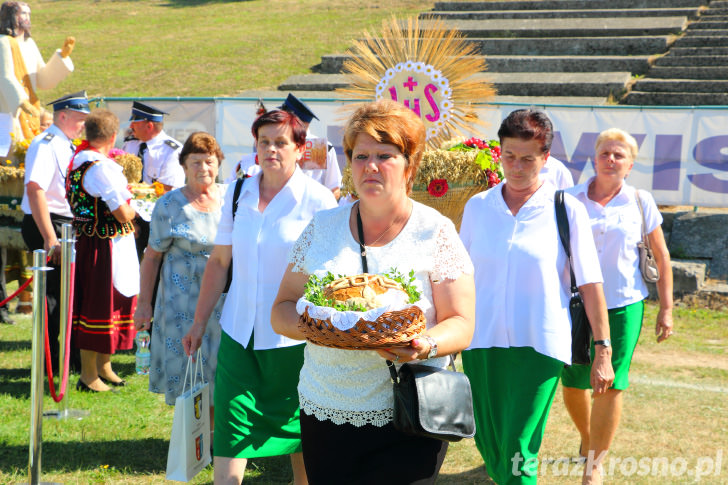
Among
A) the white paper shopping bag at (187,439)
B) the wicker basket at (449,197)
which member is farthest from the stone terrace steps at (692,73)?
the white paper shopping bag at (187,439)

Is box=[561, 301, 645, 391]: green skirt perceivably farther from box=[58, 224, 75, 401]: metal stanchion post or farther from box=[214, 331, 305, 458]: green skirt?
box=[58, 224, 75, 401]: metal stanchion post

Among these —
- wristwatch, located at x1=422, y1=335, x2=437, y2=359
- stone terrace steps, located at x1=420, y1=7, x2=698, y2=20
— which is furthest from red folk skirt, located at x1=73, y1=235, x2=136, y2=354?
stone terrace steps, located at x1=420, y1=7, x2=698, y2=20

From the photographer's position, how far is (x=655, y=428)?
5449 millimetres

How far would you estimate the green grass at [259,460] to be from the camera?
15.4 ft

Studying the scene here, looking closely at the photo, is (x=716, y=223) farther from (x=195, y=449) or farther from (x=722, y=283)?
(x=195, y=449)

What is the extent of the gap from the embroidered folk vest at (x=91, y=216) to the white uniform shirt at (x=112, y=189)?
69 millimetres

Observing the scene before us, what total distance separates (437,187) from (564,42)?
13.8 meters

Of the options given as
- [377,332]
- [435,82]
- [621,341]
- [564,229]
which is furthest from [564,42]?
[377,332]

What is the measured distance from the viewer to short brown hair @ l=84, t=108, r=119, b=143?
5.89 m

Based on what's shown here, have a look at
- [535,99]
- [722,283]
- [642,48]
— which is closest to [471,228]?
[722,283]

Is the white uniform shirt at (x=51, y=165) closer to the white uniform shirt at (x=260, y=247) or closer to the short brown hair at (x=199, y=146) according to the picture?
the short brown hair at (x=199, y=146)

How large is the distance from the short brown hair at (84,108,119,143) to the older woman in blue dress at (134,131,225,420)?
1236mm

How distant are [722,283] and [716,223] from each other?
0.78 meters
